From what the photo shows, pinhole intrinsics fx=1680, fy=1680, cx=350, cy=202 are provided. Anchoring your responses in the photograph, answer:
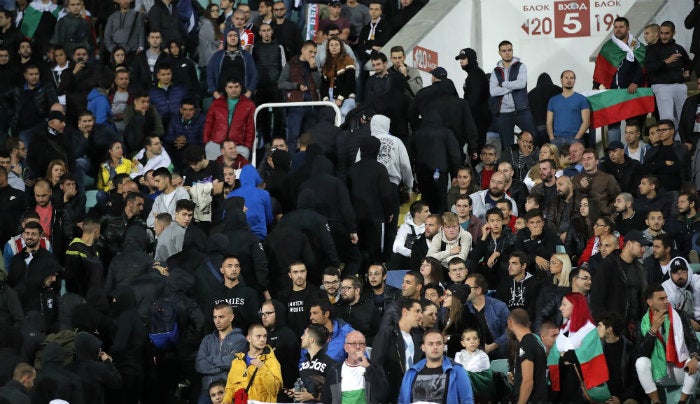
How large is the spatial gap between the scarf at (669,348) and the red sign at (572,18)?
32.9ft

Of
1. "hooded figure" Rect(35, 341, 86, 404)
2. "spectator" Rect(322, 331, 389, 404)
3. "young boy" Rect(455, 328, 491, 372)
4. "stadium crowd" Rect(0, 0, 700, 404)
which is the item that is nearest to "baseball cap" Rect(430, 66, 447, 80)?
"stadium crowd" Rect(0, 0, 700, 404)

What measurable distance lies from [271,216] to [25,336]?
3.91m

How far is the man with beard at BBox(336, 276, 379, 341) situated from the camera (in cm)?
1625

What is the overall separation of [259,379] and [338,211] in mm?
3582

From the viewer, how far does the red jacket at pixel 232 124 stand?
2100 centimetres

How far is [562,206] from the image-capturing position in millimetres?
18766

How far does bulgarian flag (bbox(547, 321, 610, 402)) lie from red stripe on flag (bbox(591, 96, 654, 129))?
6479 mm

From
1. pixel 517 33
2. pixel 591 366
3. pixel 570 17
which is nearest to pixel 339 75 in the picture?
pixel 517 33

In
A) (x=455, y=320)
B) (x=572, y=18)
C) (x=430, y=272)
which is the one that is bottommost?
(x=455, y=320)

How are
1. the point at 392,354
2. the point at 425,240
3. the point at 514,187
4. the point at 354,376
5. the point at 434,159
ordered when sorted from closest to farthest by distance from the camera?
the point at 354,376, the point at 392,354, the point at 425,240, the point at 514,187, the point at 434,159

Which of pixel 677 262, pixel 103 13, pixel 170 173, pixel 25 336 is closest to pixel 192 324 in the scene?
pixel 25 336

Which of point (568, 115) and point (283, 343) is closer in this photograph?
point (283, 343)

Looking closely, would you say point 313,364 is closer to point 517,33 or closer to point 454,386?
point 454,386

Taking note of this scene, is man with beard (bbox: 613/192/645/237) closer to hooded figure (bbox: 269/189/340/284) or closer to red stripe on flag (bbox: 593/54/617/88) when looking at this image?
hooded figure (bbox: 269/189/340/284)
